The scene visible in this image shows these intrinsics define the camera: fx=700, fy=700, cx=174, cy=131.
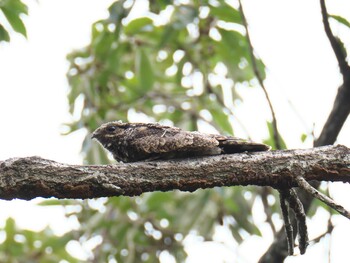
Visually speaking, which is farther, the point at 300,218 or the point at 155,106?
A: the point at 155,106

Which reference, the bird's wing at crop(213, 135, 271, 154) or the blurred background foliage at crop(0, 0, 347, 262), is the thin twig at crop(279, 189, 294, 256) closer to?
the bird's wing at crop(213, 135, 271, 154)

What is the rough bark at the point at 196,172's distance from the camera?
10.2 feet

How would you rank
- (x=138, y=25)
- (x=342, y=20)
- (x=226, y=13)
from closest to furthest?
(x=342, y=20) < (x=226, y=13) < (x=138, y=25)

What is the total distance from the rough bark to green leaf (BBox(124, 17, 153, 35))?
347cm

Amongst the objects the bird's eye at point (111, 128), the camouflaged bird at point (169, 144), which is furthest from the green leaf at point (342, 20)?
Answer: the bird's eye at point (111, 128)

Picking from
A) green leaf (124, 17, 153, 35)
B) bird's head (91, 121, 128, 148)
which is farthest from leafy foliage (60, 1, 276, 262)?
bird's head (91, 121, 128, 148)

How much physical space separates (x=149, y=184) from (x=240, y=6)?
7.19 ft

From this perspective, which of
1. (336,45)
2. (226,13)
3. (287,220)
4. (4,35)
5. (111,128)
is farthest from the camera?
(226,13)

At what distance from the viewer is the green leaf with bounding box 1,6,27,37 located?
5293mm

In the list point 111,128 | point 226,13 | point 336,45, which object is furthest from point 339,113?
point 111,128

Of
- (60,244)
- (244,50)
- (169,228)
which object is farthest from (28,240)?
(244,50)

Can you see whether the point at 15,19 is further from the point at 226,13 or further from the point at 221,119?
the point at 221,119

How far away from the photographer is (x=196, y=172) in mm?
3318

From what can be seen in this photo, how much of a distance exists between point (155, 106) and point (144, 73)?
59cm
